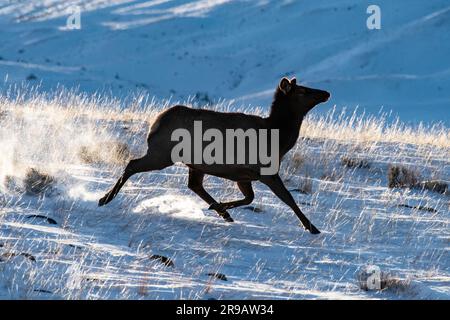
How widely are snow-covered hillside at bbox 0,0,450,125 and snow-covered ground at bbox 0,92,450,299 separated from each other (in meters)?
23.0

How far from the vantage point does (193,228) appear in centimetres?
796

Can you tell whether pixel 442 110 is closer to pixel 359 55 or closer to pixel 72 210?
pixel 359 55

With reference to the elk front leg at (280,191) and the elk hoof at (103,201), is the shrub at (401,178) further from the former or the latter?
the elk hoof at (103,201)

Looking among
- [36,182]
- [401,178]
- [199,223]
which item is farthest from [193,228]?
[401,178]

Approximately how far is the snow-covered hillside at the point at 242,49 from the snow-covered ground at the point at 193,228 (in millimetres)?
22982

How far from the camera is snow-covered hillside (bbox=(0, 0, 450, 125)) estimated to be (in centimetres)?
Result: 4031

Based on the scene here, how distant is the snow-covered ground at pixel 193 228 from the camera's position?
20.0 feet

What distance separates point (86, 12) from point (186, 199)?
5317 cm

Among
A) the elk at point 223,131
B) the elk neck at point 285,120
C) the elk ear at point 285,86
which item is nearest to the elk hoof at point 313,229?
the elk at point 223,131

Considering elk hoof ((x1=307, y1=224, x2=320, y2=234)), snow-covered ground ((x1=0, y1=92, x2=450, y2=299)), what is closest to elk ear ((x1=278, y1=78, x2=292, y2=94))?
snow-covered ground ((x1=0, y1=92, x2=450, y2=299))

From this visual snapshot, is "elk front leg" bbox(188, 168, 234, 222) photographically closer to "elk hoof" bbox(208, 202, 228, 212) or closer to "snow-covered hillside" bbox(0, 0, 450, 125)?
"elk hoof" bbox(208, 202, 228, 212)

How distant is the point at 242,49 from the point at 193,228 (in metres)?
45.8

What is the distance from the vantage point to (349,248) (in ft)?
25.9

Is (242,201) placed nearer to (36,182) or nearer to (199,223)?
(199,223)
